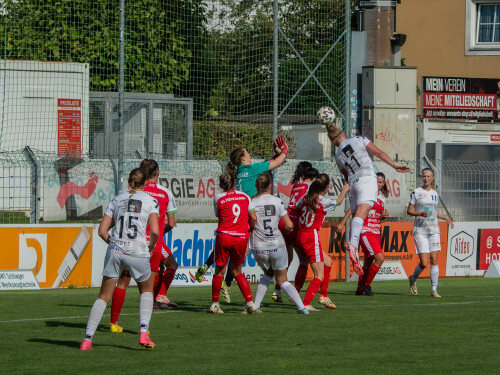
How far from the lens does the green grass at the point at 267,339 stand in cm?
827

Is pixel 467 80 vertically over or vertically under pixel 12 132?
over

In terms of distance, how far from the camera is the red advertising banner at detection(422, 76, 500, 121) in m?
39.6

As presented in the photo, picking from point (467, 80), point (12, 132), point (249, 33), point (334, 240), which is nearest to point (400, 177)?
point (334, 240)

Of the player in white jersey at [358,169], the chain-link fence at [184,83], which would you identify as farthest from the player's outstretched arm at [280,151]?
the chain-link fence at [184,83]

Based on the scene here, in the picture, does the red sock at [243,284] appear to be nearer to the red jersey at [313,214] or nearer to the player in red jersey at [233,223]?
the player in red jersey at [233,223]

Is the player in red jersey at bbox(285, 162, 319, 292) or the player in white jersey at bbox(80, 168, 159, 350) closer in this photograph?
the player in white jersey at bbox(80, 168, 159, 350)

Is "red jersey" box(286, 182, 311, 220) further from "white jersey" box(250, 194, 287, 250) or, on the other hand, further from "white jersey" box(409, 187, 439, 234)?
"white jersey" box(409, 187, 439, 234)

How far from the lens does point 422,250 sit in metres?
16.5

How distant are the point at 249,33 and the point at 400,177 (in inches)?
187

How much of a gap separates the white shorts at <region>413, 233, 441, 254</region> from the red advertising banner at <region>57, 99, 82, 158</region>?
7.01 m

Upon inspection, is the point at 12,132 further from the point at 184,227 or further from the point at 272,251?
the point at 272,251

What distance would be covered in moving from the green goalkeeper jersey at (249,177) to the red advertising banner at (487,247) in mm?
10816

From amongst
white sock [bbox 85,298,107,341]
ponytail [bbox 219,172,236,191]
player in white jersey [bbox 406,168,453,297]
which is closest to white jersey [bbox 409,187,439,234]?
player in white jersey [bbox 406,168,453,297]

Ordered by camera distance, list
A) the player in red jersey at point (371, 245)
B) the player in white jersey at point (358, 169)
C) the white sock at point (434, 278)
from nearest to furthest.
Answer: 1. the player in white jersey at point (358, 169)
2. the white sock at point (434, 278)
3. the player in red jersey at point (371, 245)
